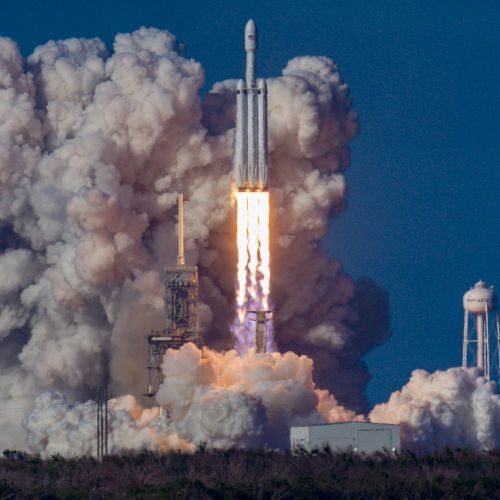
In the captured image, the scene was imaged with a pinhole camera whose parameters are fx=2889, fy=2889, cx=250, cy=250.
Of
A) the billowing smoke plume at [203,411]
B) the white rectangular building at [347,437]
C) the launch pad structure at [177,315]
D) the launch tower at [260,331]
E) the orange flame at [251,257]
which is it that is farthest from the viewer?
the launch pad structure at [177,315]

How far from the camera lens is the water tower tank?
100750mm

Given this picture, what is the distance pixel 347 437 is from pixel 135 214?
10.8m

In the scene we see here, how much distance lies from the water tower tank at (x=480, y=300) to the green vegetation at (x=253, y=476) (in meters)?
15.9

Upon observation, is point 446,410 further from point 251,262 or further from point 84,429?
point 84,429

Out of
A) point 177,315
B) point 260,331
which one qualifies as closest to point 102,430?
point 177,315

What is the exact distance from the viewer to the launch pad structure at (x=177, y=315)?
8888 cm

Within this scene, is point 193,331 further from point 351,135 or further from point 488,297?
point 488,297

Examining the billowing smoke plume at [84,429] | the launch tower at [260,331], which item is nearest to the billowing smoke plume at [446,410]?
the launch tower at [260,331]

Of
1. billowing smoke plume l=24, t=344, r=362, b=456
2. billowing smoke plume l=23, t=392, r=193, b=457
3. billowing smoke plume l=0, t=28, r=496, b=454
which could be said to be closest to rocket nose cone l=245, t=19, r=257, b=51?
billowing smoke plume l=0, t=28, r=496, b=454

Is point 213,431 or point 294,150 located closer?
point 213,431

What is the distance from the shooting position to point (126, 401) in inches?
3479

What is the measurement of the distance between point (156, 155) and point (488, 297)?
15.1m

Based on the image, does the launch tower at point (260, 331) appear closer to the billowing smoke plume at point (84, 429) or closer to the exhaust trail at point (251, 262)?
the exhaust trail at point (251, 262)

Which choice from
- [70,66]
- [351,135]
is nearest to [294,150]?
[351,135]
